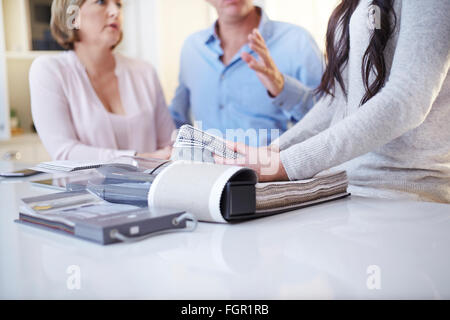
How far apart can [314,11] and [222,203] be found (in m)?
2.54

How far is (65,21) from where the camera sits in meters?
2.10

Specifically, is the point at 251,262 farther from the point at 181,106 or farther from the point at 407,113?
the point at 181,106

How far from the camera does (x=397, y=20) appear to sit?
100 cm

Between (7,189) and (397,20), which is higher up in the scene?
(397,20)

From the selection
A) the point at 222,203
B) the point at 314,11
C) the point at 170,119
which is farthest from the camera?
the point at 314,11

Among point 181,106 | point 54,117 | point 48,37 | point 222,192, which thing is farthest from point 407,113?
point 48,37

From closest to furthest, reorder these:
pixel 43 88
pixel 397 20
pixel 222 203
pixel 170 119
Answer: pixel 222 203 → pixel 397 20 → pixel 43 88 → pixel 170 119

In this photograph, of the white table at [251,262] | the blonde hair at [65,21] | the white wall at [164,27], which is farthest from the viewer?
the white wall at [164,27]

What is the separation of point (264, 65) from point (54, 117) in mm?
865

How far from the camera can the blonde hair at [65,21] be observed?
210cm

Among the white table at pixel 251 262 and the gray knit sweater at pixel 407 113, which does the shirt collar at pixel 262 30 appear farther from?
the white table at pixel 251 262

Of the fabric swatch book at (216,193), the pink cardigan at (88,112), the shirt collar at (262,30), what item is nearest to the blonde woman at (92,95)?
the pink cardigan at (88,112)

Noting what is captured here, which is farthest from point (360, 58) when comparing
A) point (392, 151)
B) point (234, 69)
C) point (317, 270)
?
point (234, 69)
